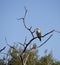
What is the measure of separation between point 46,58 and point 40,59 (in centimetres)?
148

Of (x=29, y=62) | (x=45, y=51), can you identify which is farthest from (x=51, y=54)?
(x=29, y=62)

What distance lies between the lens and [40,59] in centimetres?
3300

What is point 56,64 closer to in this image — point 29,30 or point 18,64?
point 18,64

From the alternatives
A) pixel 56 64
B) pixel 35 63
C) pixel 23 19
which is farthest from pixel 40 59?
pixel 23 19

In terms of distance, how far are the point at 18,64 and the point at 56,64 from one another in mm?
8105

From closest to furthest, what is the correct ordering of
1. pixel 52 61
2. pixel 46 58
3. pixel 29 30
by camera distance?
pixel 29 30 < pixel 46 58 < pixel 52 61

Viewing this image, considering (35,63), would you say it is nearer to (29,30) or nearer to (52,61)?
(52,61)

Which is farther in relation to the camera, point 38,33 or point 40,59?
point 40,59

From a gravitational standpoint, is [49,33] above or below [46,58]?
above

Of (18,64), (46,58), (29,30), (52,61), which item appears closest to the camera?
(29,30)

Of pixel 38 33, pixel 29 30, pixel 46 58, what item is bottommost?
pixel 46 58

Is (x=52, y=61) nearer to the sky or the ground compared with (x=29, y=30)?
nearer to the ground

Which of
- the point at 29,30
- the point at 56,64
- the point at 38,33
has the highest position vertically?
the point at 29,30

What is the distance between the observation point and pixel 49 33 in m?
9.02
